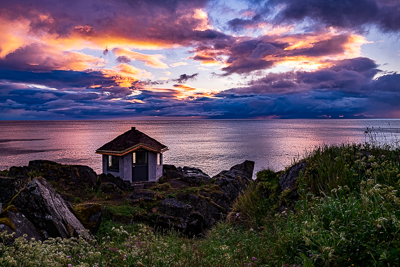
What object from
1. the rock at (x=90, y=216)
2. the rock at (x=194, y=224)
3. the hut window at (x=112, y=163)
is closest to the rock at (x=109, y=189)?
the hut window at (x=112, y=163)

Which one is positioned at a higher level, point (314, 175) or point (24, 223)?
point (314, 175)

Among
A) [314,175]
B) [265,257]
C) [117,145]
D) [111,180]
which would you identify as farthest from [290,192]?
[117,145]

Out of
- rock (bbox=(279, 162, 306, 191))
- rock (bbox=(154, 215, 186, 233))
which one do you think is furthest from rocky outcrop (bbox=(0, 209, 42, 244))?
rock (bbox=(279, 162, 306, 191))

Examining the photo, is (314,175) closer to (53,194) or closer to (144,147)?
(53,194)

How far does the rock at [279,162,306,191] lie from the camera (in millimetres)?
7289

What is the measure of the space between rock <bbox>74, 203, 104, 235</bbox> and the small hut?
12.1 metres

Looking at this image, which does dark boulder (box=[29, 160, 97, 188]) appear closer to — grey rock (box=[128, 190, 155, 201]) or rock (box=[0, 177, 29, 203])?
grey rock (box=[128, 190, 155, 201])

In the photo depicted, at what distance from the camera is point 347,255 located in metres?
2.70

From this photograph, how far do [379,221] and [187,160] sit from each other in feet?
171

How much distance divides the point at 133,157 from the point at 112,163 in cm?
196

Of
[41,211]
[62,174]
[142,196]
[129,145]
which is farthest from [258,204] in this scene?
[129,145]

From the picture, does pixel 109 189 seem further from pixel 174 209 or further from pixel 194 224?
pixel 194 224

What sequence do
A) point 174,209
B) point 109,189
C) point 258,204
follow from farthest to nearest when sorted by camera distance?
point 109,189 < point 174,209 < point 258,204

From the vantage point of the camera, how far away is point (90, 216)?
9047mm
